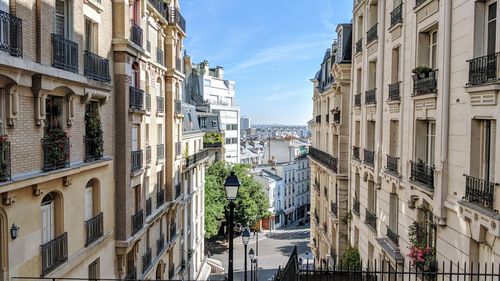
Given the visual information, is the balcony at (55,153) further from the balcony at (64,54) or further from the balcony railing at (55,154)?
the balcony at (64,54)

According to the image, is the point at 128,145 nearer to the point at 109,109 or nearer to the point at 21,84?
the point at 109,109

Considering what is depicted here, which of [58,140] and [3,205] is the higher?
[58,140]

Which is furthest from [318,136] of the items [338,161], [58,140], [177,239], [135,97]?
[58,140]

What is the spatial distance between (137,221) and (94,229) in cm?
386

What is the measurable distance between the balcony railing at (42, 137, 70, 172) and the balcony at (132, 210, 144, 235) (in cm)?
613

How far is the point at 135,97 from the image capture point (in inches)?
673

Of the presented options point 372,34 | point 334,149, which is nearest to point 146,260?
point 334,149

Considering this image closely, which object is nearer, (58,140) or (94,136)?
(58,140)

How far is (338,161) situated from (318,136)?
9693mm

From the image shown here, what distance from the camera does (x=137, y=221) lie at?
17625mm

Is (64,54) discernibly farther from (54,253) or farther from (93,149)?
(54,253)

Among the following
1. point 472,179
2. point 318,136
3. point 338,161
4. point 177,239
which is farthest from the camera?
point 318,136

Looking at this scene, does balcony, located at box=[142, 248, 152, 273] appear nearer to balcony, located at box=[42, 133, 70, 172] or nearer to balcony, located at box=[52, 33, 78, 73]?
balcony, located at box=[42, 133, 70, 172]

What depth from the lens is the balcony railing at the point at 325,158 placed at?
2602cm
